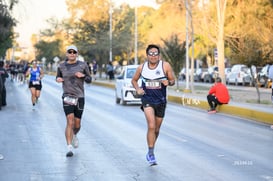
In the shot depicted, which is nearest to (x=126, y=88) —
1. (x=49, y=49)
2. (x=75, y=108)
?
(x=75, y=108)

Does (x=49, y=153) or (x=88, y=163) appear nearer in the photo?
(x=88, y=163)

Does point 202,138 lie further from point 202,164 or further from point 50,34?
point 50,34

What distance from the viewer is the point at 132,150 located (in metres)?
11.9

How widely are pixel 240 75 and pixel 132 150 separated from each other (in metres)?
39.8

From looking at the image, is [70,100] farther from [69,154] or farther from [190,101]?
[190,101]

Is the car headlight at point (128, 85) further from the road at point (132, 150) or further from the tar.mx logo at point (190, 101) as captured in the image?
the road at point (132, 150)

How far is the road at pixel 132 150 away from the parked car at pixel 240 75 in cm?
3060

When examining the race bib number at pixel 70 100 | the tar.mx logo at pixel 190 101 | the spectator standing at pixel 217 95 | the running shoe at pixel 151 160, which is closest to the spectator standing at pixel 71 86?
the race bib number at pixel 70 100


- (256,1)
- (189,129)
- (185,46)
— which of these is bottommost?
(189,129)

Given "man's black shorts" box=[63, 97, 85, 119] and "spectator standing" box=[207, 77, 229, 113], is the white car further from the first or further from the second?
"man's black shorts" box=[63, 97, 85, 119]

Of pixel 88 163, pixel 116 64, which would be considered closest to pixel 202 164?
pixel 88 163

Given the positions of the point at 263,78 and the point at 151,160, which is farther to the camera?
the point at 263,78

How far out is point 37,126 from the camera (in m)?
16.4

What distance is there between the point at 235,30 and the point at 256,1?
2308 millimetres
